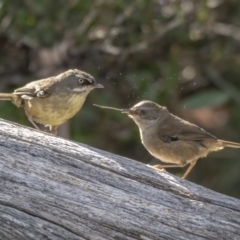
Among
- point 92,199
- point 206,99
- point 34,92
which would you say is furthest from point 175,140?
point 206,99

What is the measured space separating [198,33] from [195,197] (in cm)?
508

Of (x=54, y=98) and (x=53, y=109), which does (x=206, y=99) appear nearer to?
(x=54, y=98)

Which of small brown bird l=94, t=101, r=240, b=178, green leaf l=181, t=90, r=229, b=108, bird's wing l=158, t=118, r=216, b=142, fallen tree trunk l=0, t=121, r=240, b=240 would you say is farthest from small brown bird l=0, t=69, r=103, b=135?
green leaf l=181, t=90, r=229, b=108

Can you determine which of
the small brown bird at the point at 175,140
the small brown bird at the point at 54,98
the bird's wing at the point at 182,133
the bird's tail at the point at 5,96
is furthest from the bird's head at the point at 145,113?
the bird's tail at the point at 5,96

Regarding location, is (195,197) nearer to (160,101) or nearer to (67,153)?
(67,153)

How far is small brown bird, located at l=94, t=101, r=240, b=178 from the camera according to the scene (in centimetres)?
729

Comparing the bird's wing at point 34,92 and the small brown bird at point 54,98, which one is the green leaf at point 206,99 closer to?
the small brown bird at point 54,98

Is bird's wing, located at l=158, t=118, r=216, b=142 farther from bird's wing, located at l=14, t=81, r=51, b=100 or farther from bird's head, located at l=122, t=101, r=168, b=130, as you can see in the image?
bird's wing, located at l=14, t=81, r=51, b=100

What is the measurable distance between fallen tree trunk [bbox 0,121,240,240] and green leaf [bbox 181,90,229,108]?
15.4 ft

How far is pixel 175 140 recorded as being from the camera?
7395 mm

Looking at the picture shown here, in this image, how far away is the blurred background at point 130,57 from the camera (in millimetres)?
9289

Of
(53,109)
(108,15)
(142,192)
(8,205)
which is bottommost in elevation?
(8,205)

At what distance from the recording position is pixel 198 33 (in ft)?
33.5

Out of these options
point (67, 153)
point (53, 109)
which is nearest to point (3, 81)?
point (53, 109)
